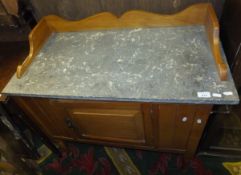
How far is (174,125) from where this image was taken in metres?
0.92

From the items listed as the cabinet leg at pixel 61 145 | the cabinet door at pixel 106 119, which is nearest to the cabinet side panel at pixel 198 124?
the cabinet door at pixel 106 119

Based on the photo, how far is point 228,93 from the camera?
28.3 inches

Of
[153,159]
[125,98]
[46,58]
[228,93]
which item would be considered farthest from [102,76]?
[153,159]

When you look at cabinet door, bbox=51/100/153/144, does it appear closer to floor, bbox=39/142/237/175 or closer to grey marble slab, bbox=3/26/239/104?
grey marble slab, bbox=3/26/239/104

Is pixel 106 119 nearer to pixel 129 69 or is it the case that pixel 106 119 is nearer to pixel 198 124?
pixel 129 69

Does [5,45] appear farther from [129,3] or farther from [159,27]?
[159,27]

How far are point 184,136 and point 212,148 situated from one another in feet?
1.36

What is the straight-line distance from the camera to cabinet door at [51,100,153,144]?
886mm

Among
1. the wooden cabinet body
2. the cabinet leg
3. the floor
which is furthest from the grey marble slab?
the floor

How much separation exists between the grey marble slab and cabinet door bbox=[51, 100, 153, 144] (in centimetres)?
8

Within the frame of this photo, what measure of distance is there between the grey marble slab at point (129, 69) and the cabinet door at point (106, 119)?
0.27ft

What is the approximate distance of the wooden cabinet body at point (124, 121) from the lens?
2.79 ft

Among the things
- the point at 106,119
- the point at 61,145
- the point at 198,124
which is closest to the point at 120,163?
the point at 61,145

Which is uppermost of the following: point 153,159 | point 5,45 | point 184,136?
point 5,45
